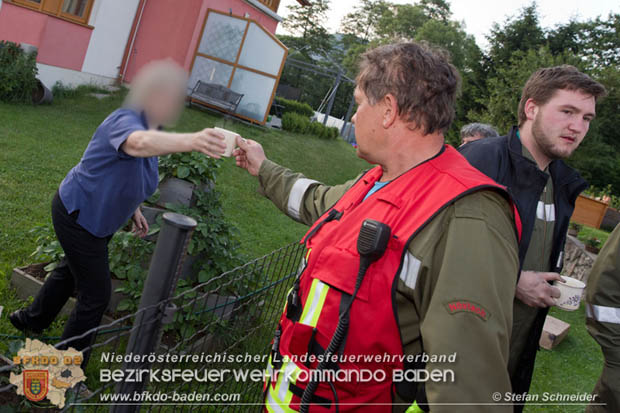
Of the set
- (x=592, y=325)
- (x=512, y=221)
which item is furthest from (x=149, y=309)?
(x=592, y=325)

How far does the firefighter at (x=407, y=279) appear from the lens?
1327 millimetres

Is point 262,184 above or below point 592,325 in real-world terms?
above

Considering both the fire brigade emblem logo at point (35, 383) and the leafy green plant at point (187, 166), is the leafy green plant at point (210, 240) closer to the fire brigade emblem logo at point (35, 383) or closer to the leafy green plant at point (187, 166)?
the leafy green plant at point (187, 166)

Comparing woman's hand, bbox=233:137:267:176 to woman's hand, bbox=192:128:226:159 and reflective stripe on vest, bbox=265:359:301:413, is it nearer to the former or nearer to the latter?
woman's hand, bbox=192:128:226:159

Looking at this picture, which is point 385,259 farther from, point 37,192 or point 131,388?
point 37,192

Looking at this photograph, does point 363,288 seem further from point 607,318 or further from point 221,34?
point 607,318

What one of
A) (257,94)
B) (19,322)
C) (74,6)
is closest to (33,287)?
(19,322)

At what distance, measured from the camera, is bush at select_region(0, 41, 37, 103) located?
29.1 feet

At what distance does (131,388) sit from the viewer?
187 centimetres

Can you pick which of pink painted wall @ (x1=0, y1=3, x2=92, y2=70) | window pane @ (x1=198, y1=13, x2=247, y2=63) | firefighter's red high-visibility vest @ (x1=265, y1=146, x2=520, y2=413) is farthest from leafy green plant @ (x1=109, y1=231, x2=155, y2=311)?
pink painted wall @ (x1=0, y1=3, x2=92, y2=70)

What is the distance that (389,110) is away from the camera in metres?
1.72

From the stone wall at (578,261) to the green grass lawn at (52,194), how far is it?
1.36 meters

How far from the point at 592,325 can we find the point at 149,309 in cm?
258

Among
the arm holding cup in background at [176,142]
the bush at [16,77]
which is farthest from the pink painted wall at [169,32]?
the bush at [16,77]
